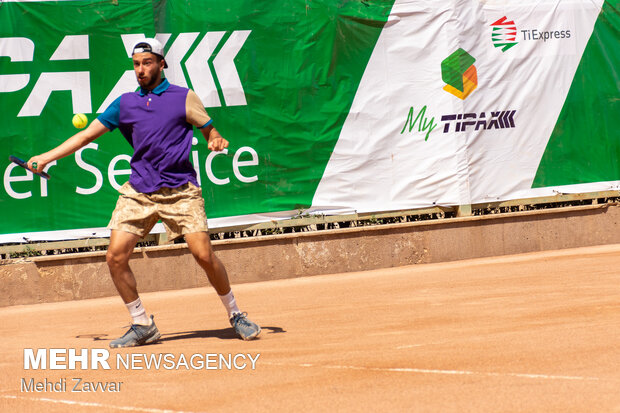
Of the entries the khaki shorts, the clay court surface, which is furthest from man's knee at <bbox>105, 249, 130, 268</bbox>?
the clay court surface

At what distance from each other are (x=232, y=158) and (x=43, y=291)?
255 cm

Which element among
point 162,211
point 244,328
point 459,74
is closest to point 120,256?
point 162,211

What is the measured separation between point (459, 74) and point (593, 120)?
2.11m

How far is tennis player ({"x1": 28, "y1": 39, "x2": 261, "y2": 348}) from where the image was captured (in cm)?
588

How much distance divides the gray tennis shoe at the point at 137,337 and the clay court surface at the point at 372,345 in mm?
141

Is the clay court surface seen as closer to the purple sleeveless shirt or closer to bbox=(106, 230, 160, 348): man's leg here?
bbox=(106, 230, 160, 348): man's leg

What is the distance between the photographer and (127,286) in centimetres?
595

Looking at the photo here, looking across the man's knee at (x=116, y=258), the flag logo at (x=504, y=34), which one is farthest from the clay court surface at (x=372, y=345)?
the flag logo at (x=504, y=34)

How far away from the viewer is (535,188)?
11.1 m

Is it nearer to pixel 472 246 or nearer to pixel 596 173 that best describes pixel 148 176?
pixel 472 246

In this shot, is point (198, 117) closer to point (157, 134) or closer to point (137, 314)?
point (157, 134)

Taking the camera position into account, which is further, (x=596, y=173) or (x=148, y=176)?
(x=596, y=173)

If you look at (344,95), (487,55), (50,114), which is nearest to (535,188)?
(487,55)

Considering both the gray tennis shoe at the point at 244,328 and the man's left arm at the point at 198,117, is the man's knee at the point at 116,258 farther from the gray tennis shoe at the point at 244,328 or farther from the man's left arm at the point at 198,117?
the man's left arm at the point at 198,117
